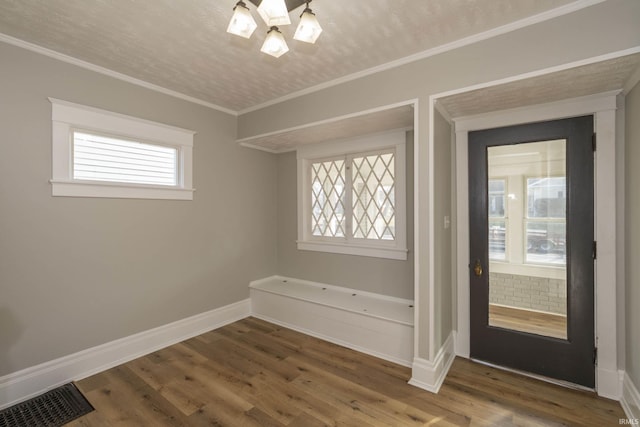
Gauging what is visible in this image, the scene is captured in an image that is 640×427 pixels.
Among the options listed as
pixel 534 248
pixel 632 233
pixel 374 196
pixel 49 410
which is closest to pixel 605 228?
pixel 632 233

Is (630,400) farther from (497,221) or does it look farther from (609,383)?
(497,221)

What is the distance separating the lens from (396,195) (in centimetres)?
317

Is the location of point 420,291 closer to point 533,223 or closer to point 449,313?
point 449,313

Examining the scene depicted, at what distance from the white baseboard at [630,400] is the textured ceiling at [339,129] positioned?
8.17ft

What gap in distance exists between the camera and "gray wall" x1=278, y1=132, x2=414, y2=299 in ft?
10.2

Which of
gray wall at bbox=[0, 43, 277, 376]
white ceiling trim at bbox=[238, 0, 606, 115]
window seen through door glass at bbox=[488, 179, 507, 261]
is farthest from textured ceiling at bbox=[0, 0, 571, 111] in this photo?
window seen through door glass at bbox=[488, 179, 507, 261]

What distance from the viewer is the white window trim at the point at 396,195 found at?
3109 mm

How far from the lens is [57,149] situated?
7.39 feet

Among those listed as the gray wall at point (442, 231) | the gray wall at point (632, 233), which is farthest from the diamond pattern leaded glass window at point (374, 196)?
the gray wall at point (632, 233)

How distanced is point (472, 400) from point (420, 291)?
841mm

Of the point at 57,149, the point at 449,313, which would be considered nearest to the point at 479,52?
the point at 449,313

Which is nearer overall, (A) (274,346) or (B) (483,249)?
(B) (483,249)

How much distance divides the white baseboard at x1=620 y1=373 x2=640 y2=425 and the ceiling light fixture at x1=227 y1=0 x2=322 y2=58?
298 cm

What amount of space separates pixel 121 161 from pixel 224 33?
157 cm
